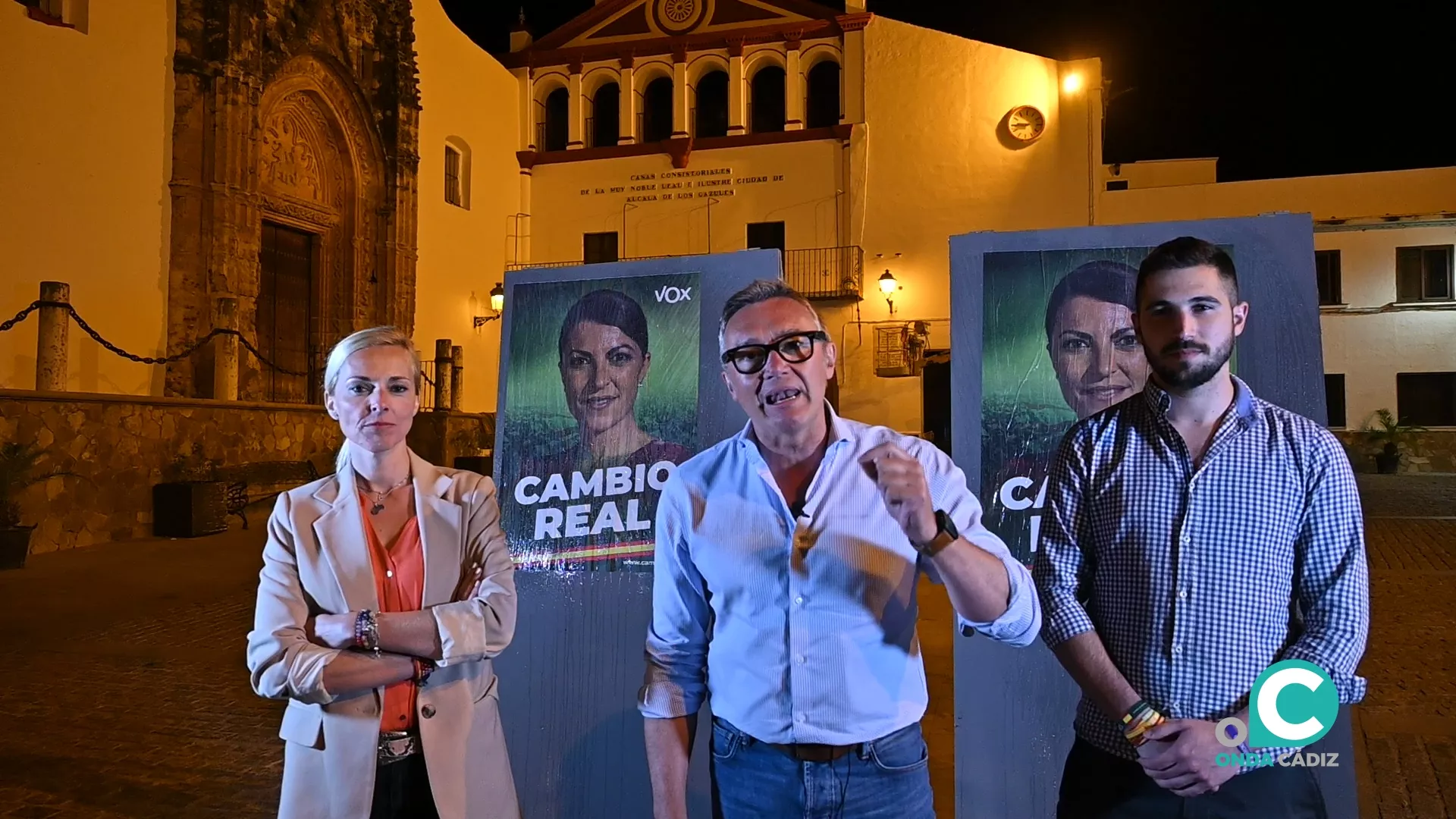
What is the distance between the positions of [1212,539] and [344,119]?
1681 cm

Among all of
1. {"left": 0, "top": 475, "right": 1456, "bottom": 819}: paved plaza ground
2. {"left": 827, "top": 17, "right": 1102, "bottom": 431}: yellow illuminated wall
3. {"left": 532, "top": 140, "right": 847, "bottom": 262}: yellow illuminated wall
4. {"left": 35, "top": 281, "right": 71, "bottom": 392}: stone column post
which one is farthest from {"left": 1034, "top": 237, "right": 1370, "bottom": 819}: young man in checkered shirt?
{"left": 532, "top": 140, "right": 847, "bottom": 262}: yellow illuminated wall

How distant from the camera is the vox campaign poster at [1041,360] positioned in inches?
95.7

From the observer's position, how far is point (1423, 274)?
63.9ft

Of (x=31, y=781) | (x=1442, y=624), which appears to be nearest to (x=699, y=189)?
(x=1442, y=624)

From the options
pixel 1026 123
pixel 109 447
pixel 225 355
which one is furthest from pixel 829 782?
pixel 1026 123

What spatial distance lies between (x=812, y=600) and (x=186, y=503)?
10.5 m

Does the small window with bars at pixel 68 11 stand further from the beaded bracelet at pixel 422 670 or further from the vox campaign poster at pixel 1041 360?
the vox campaign poster at pixel 1041 360

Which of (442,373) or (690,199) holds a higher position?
(690,199)

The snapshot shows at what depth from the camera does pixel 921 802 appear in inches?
68.4

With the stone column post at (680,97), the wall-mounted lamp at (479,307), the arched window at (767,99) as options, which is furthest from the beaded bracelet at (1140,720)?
the arched window at (767,99)

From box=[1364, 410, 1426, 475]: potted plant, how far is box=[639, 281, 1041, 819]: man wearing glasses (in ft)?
71.8

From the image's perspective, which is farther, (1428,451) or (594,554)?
Answer: (1428,451)

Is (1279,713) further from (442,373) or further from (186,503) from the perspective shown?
(442,373)

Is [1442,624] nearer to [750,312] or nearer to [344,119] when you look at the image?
[750,312]
